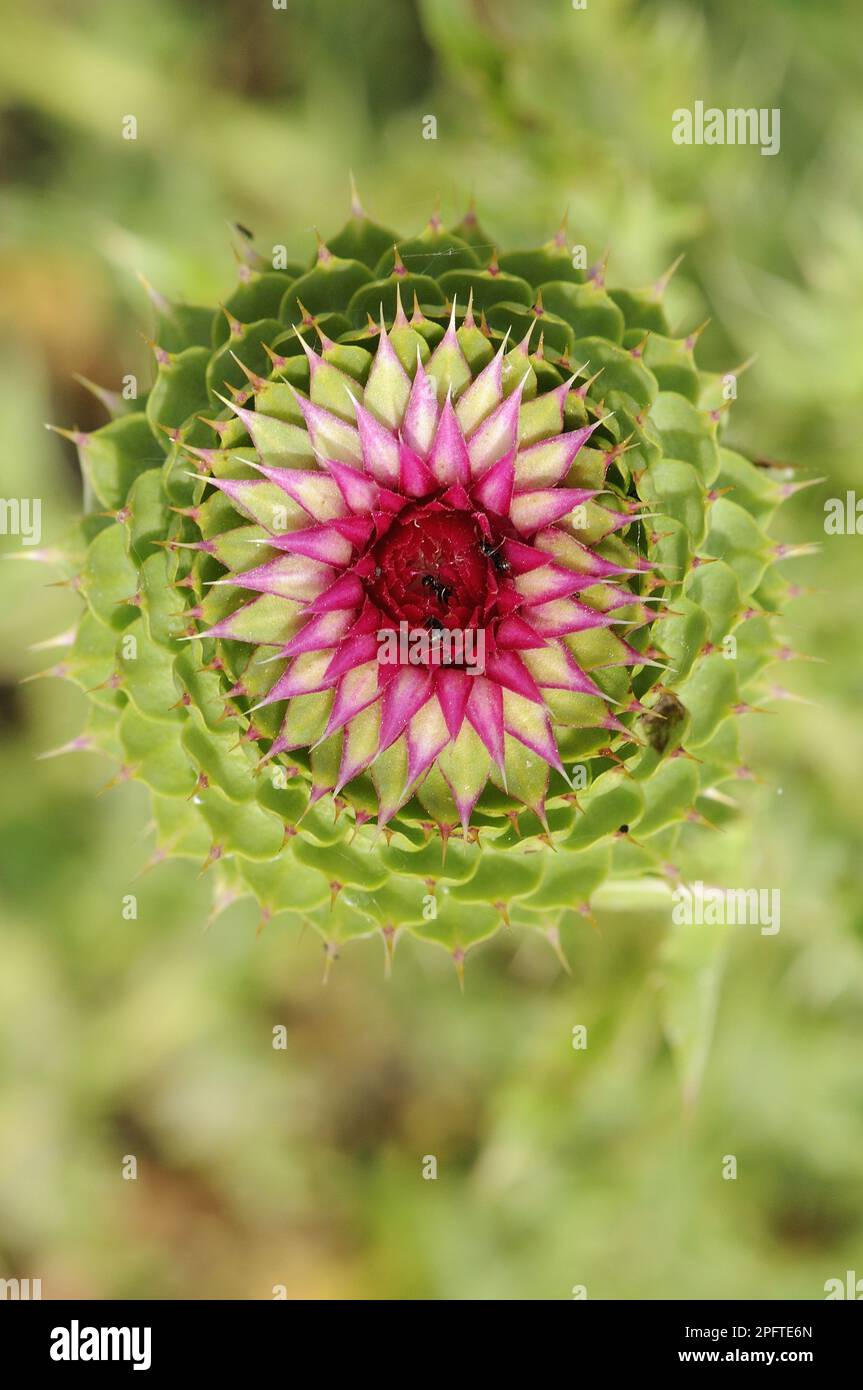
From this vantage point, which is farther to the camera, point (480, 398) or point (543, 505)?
point (480, 398)

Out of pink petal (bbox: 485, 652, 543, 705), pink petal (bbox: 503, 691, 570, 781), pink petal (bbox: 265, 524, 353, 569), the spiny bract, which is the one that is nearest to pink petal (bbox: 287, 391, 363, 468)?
the spiny bract

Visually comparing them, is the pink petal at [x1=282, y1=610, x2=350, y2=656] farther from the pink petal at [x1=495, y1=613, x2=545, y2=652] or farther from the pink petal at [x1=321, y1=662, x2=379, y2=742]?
the pink petal at [x1=495, y1=613, x2=545, y2=652]

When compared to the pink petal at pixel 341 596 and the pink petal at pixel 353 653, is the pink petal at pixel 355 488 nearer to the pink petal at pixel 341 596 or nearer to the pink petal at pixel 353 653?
the pink petal at pixel 341 596

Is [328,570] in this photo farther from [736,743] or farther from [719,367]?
[719,367]

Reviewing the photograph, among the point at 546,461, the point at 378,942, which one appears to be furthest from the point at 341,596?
the point at 378,942

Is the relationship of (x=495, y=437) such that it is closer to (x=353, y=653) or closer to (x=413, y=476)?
(x=413, y=476)

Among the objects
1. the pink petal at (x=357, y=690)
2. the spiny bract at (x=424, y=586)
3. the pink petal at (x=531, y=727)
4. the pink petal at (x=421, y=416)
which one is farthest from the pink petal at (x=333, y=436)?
the pink petal at (x=531, y=727)
